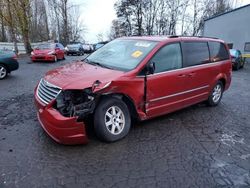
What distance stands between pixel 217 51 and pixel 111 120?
12.3 ft

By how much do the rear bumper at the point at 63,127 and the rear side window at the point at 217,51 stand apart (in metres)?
3.94

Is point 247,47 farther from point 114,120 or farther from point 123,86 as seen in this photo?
point 114,120

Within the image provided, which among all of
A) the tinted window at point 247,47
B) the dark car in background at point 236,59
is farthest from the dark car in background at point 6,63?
the tinted window at point 247,47

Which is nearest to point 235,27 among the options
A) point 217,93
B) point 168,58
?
point 217,93

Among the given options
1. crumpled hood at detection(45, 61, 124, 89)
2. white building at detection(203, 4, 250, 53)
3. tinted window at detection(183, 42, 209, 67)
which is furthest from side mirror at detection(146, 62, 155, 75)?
white building at detection(203, 4, 250, 53)

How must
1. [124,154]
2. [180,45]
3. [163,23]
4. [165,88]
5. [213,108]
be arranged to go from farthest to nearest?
[163,23]
[213,108]
[180,45]
[165,88]
[124,154]

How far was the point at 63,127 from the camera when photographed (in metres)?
3.60

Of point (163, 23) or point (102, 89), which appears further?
point (163, 23)

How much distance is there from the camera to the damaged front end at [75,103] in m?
3.69

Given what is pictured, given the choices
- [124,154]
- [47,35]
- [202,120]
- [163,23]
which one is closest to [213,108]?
[202,120]

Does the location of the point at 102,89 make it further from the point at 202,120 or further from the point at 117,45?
the point at 202,120

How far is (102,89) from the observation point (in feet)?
12.4

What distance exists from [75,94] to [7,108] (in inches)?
113

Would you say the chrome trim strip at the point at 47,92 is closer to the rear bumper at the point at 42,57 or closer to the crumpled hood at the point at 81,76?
the crumpled hood at the point at 81,76
